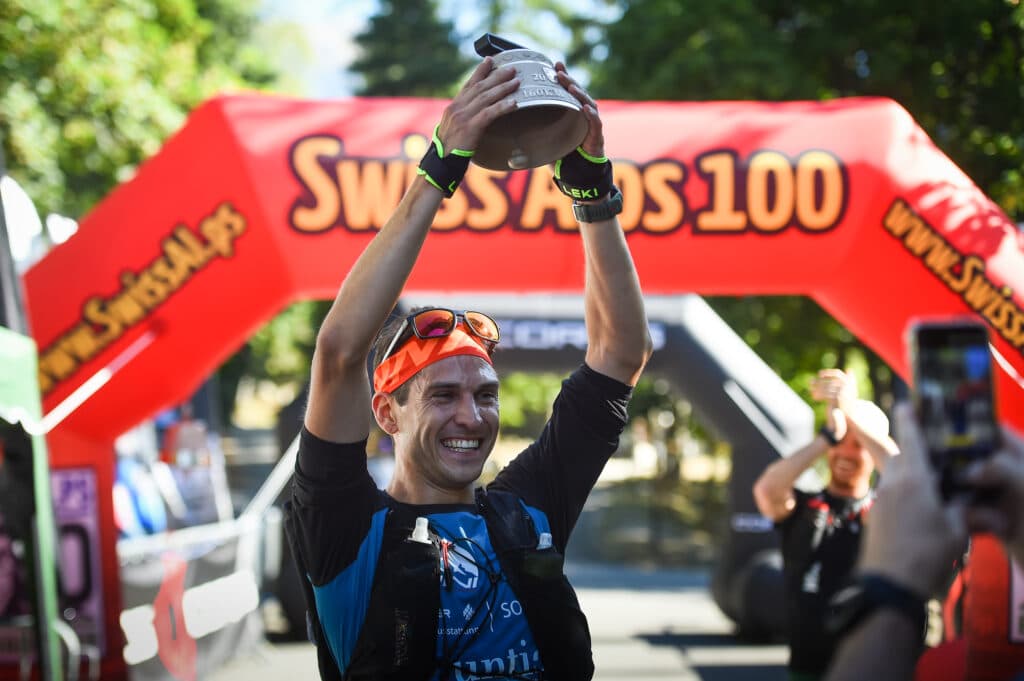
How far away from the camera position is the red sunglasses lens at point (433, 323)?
2.13 meters

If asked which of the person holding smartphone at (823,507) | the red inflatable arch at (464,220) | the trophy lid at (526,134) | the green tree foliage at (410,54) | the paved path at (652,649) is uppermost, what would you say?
the green tree foliage at (410,54)

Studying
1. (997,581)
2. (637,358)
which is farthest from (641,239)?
(637,358)

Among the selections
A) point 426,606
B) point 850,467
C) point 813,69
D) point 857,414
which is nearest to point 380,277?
point 426,606

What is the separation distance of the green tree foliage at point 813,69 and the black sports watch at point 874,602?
485 centimetres

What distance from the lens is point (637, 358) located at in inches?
87.0

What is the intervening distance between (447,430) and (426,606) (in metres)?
0.34

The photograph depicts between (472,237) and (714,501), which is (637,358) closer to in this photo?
(472,237)

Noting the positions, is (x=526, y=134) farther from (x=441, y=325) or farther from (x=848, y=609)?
(x=848, y=609)

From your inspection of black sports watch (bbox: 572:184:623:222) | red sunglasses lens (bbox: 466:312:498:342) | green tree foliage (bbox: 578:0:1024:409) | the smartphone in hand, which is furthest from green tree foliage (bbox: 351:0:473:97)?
the smartphone in hand

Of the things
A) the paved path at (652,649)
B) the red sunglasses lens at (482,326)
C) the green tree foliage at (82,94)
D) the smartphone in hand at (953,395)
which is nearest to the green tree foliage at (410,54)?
the green tree foliage at (82,94)

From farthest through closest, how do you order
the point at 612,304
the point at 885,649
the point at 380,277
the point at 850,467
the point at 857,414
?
the point at 850,467 < the point at 857,414 < the point at 612,304 < the point at 380,277 < the point at 885,649

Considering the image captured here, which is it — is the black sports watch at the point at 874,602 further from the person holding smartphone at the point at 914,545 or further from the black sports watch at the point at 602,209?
the black sports watch at the point at 602,209

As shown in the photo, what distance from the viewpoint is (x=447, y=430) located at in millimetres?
2066

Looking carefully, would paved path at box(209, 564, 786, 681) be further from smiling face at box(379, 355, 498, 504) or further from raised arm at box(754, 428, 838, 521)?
smiling face at box(379, 355, 498, 504)
